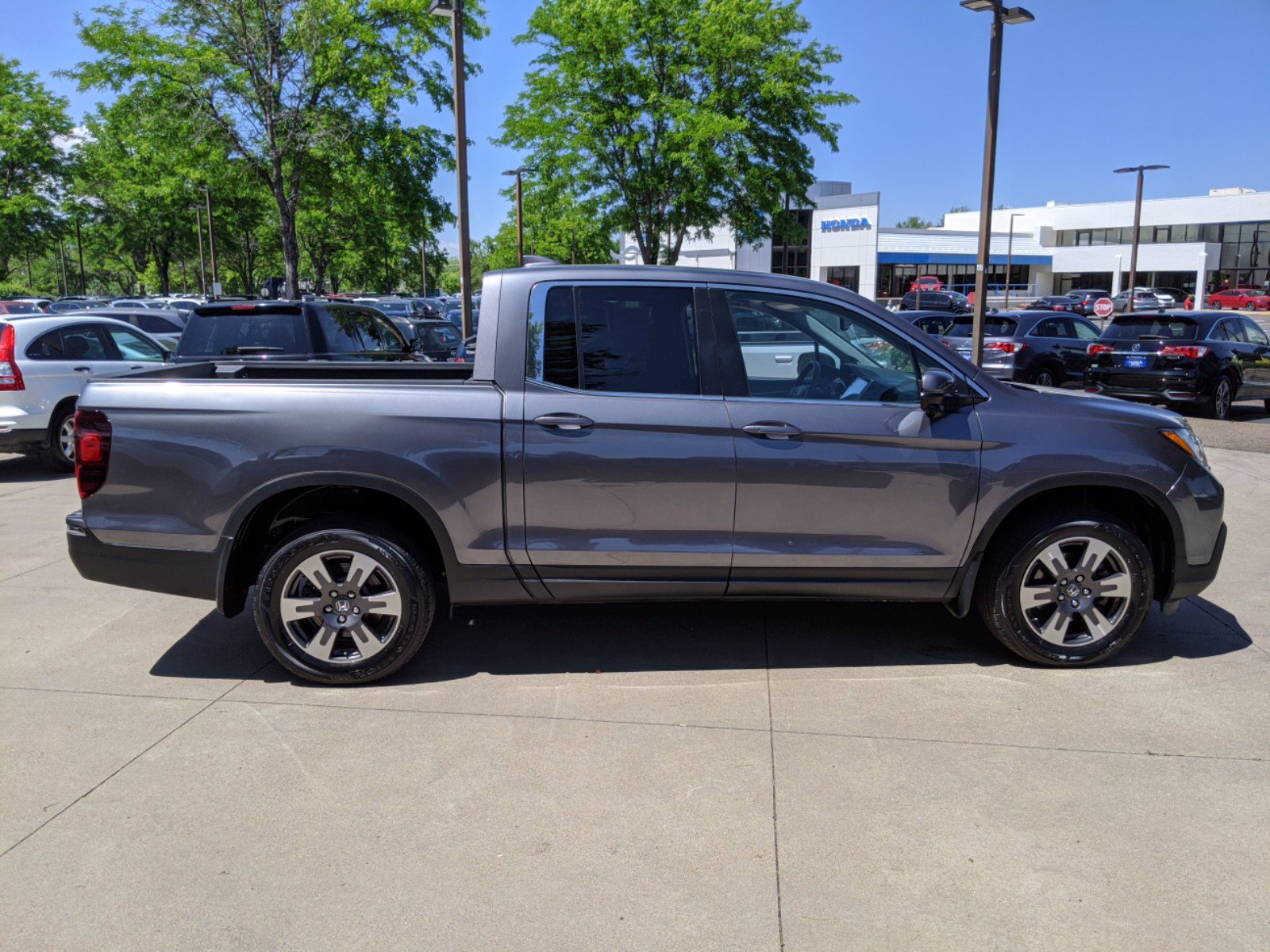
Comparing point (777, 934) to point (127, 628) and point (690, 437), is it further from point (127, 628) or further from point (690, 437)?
point (127, 628)

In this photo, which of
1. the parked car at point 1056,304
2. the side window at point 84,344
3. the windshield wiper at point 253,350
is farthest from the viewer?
the parked car at point 1056,304

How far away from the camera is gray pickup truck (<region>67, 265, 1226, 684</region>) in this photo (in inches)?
172

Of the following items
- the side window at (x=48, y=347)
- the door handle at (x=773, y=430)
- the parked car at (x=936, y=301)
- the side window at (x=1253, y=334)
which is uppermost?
the parked car at (x=936, y=301)

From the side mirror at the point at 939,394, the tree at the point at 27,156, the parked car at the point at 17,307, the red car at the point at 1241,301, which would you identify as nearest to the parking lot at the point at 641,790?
the side mirror at the point at 939,394

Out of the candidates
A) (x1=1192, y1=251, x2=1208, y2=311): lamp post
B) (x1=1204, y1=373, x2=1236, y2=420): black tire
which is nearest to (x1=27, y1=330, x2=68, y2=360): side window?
(x1=1204, y1=373, x2=1236, y2=420): black tire

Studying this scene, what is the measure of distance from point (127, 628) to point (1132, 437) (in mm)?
5261

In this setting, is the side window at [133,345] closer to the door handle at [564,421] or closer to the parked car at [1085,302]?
the door handle at [564,421]

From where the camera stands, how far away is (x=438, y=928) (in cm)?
282

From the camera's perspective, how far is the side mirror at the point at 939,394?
14.2 feet

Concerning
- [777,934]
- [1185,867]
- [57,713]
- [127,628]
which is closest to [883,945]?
[777,934]

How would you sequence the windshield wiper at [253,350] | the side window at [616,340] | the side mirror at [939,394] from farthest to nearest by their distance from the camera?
the windshield wiper at [253,350], the side window at [616,340], the side mirror at [939,394]

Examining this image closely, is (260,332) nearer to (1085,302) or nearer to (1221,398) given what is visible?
(1221,398)

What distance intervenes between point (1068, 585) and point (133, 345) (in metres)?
10.7

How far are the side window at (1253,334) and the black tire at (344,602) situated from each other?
15.6 meters
